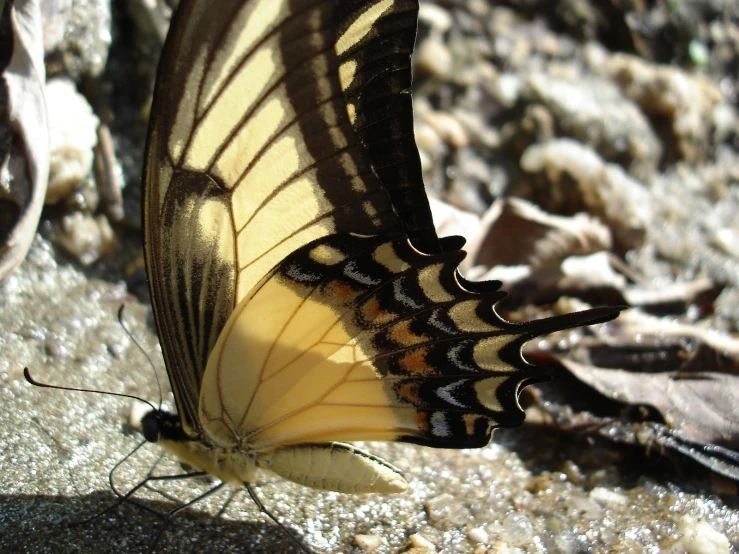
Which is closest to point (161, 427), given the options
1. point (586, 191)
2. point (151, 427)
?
point (151, 427)

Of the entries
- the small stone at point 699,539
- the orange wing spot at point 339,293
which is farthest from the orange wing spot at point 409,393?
the small stone at point 699,539

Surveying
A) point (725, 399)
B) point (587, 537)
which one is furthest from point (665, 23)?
point (587, 537)

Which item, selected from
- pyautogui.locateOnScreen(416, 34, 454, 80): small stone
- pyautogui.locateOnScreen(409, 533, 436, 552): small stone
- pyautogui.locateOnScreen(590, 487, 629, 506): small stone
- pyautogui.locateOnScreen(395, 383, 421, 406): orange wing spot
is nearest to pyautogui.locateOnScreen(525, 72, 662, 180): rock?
pyautogui.locateOnScreen(416, 34, 454, 80): small stone

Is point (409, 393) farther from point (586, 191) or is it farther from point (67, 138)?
point (586, 191)

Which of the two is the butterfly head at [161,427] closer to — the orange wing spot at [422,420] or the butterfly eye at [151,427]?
the butterfly eye at [151,427]

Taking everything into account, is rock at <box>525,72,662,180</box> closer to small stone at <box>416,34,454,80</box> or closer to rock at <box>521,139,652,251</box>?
rock at <box>521,139,652,251</box>

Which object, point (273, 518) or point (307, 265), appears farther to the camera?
point (273, 518)
